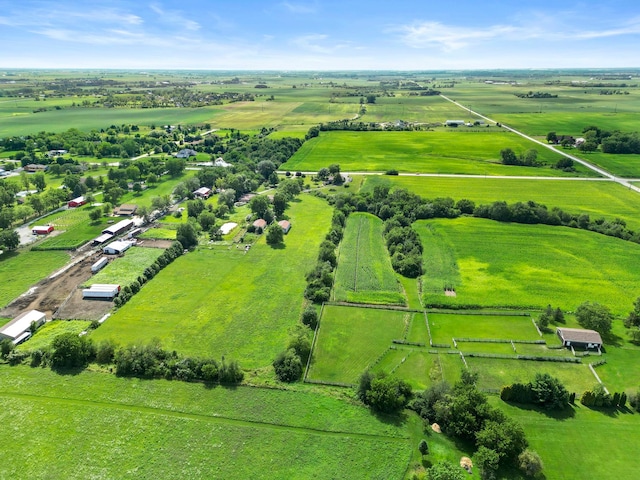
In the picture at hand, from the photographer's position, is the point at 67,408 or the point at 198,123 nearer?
the point at 67,408

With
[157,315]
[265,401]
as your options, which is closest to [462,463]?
[265,401]

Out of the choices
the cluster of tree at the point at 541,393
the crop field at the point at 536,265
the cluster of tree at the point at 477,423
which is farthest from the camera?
the crop field at the point at 536,265

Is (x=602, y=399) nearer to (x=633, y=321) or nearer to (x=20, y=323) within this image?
(x=633, y=321)

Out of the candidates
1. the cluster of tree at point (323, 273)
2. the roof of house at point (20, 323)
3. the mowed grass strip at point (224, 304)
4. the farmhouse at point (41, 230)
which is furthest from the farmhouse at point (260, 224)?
the farmhouse at point (41, 230)

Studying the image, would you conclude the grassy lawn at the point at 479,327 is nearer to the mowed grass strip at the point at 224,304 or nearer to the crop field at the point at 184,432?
the crop field at the point at 184,432

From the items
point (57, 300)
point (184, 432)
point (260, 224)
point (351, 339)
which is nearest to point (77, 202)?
point (57, 300)

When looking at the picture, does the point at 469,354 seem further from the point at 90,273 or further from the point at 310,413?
the point at 90,273
